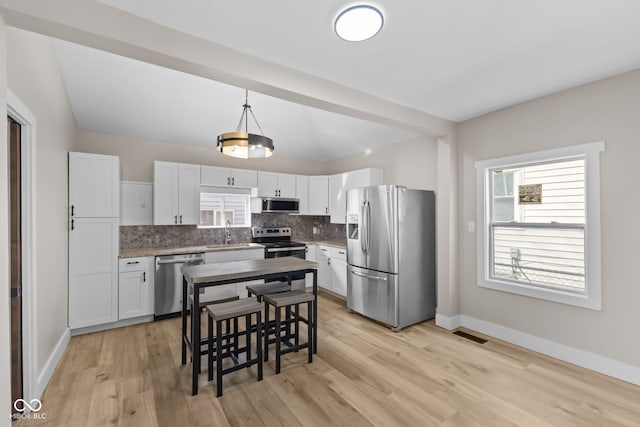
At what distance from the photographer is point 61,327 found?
2959mm

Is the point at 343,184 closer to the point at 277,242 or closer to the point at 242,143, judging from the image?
the point at 277,242

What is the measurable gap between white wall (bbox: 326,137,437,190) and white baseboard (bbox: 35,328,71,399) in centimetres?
444

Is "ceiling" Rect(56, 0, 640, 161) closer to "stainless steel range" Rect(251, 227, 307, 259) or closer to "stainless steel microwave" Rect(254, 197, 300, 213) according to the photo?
"stainless steel microwave" Rect(254, 197, 300, 213)

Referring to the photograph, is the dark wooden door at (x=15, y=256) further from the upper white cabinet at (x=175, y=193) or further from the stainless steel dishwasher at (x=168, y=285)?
the upper white cabinet at (x=175, y=193)

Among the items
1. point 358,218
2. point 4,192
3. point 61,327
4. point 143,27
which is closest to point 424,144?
point 358,218

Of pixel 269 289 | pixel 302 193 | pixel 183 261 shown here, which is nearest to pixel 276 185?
pixel 302 193

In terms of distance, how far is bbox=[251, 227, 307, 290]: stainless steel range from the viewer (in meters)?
4.81

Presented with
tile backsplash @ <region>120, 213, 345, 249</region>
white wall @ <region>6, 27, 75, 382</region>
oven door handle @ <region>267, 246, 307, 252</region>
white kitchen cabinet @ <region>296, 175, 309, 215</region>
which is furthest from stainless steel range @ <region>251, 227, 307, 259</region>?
white wall @ <region>6, 27, 75, 382</region>

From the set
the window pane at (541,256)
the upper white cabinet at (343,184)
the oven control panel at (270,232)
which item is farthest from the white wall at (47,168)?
the window pane at (541,256)

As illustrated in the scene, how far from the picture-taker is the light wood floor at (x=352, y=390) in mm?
1981

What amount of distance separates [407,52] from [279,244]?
11.8ft

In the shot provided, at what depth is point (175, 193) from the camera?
4230 millimetres

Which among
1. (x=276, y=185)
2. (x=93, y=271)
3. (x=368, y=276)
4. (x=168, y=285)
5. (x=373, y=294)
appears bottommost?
(x=373, y=294)

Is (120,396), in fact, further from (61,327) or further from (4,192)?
(4,192)
